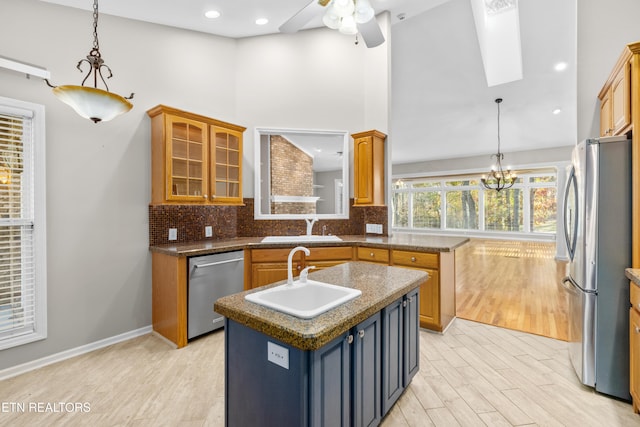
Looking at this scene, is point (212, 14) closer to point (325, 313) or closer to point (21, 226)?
point (21, 226)

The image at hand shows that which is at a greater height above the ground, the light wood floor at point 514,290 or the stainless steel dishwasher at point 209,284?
the stainless steel dishwasher at point 209,284

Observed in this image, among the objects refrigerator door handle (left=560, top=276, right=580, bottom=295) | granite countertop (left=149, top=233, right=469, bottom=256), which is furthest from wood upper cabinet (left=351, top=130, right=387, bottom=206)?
refrigerator door handle (left=560, top=276, right=580, bottom=295)

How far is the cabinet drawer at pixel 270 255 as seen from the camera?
3.14m

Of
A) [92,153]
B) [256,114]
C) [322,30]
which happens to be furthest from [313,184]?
[92,153]

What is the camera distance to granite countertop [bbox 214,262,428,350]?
1071 millimetres

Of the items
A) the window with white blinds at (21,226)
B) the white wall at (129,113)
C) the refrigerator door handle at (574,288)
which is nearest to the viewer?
the refrigerator door handle at (574,288)

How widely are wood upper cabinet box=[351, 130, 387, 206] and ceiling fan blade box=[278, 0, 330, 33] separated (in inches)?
62.2

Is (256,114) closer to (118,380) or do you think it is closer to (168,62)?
(168,62)

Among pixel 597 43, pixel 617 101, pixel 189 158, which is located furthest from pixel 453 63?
pixel 189 158

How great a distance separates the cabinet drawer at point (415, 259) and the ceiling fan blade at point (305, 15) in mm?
2178

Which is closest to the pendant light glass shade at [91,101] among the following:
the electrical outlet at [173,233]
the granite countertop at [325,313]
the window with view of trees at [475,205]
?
the granite countertop at [325,313]

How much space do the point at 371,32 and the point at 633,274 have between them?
90.3 inches

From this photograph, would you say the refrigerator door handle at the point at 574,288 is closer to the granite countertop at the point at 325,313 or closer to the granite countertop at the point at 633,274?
the granite countertop at the point at 633,274

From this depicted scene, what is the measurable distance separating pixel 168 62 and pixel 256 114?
1091 millimetres
